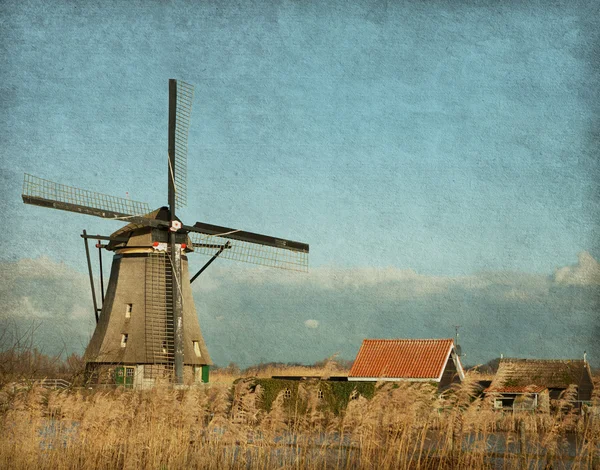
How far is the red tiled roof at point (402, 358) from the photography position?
Result: 68.1 ft

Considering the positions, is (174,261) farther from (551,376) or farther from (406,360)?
(551,376)

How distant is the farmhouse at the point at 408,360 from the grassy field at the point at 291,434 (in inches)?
475

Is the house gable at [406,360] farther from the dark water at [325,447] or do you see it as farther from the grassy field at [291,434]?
the grassy field at [291,434]

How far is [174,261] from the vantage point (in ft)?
65.2

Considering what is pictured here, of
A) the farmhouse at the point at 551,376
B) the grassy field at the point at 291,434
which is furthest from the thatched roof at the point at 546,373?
the grassy field at the point at 291,434

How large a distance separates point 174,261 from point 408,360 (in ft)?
21.9

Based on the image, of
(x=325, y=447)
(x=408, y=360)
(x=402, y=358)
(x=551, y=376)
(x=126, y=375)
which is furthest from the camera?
(x=551, y=376)

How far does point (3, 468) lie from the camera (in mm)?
8062

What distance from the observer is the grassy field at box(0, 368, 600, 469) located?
25.3 feet

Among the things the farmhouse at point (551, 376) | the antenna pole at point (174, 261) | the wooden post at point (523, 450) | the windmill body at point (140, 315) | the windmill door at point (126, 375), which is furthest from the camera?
the farmhouse at point (551, 376)

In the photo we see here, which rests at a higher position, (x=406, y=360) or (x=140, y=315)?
(x=140, y=315)

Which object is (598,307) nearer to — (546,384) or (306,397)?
(306,397)

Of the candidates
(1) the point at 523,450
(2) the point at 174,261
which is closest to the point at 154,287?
(2) the point at 174,261

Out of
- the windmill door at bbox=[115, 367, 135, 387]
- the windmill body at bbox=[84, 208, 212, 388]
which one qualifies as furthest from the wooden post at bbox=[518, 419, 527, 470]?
the windmill door at bbox=[115, 367, 135, 387]
